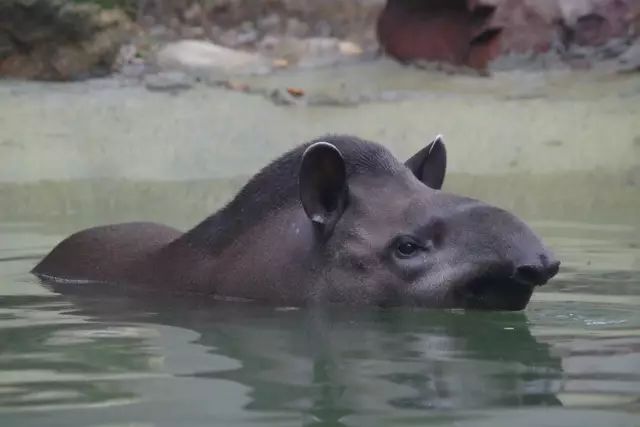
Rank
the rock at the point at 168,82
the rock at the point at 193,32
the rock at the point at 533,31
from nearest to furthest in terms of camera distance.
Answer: the rock at the point at 168,82 → the rock at the point at 533,31 → the rock at the point at 193,32

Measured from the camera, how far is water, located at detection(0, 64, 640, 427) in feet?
11.3

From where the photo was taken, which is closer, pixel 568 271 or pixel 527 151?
pixel 568 271

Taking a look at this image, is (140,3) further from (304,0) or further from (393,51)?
(393,51)

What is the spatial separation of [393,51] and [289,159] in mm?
9643

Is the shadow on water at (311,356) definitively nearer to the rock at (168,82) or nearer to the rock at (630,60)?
the rock at (168,82)

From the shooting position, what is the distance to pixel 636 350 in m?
4.24

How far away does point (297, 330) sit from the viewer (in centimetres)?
479

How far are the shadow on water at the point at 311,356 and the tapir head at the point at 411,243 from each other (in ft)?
0.32

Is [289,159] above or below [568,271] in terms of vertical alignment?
above

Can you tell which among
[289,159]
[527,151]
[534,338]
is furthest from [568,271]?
[527,151]

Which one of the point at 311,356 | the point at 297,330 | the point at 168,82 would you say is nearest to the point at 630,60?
the point at 168,82

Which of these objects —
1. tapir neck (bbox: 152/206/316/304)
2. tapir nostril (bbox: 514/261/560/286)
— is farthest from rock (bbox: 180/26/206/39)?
tapir nostril (bbox: 514/261/560/286)

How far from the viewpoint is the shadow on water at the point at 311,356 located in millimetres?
3514

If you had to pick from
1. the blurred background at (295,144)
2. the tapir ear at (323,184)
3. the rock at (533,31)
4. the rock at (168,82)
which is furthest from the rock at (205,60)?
the tapir ear at (323,184)
